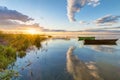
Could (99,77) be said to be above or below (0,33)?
below

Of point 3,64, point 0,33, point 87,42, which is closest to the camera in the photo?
point 3,64

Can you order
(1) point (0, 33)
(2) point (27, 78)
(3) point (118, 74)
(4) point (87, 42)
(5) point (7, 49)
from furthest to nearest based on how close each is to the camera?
(4) point (87, 42) < (1) point (0, 33) < (5) point (7, 49) < (3) point (118, 74) < (2) point (27, 78)

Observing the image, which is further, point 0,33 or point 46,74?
point 0,33

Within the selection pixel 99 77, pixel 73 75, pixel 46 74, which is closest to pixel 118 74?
pixel 99 77

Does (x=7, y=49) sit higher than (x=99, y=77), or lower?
higher

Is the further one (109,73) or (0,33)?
(0,33)

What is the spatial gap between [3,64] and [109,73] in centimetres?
1251

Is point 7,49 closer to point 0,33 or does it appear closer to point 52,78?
point 52,78

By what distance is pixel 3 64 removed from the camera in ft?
69.6

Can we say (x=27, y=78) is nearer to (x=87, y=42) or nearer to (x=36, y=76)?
(x=36, y=76)

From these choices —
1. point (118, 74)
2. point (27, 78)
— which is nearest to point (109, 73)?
point (118, 74)

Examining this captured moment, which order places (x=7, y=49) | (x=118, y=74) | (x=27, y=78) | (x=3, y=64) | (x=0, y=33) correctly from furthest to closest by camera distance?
(x=0, y=33), (x=7, y=49), (x=3, y=64), (x=118, y=74), (x=27, y=78)

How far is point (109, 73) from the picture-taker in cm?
2016

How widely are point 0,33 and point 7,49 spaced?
23933mm
